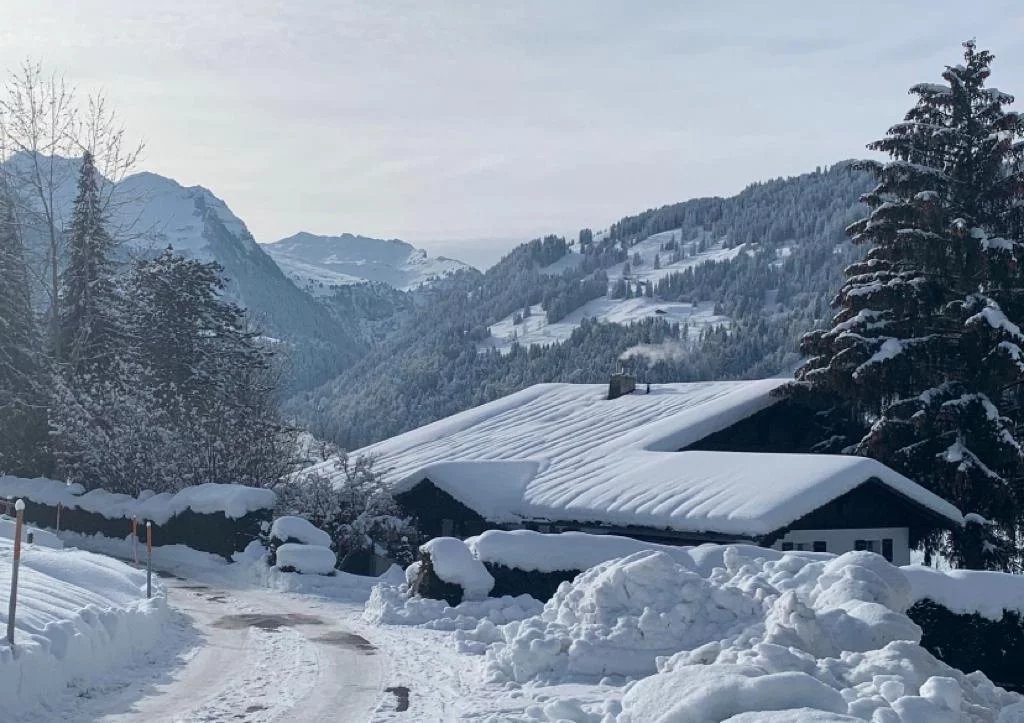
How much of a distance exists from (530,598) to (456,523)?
1330 centimetres

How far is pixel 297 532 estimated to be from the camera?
28.9 m

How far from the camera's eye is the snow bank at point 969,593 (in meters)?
18.1

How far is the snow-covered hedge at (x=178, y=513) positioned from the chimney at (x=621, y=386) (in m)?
15.0

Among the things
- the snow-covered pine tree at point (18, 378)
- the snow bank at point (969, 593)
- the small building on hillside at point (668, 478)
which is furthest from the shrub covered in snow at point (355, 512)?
the snow bank at point (969, 593)

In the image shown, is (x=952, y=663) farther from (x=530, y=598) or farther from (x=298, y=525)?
(x=298, y=525)

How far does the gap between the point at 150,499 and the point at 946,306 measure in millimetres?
23787

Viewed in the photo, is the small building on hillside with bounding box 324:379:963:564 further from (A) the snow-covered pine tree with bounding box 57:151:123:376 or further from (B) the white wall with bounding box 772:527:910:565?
(A) the snow-covered pine tree with bounding box 57:151:123:376

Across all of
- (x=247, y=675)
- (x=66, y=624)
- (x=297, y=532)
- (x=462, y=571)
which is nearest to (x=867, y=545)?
(x=462, y=571)

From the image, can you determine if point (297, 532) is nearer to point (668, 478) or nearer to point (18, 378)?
point (668, 478)

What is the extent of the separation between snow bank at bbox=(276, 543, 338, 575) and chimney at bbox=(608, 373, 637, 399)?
58.1 ft

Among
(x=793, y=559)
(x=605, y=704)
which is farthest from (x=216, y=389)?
(x=605, y=704)

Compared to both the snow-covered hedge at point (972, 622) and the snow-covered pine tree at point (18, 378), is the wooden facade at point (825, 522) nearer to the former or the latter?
the snow-covered hedge at point (972, 622)

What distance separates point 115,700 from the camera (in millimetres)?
13555

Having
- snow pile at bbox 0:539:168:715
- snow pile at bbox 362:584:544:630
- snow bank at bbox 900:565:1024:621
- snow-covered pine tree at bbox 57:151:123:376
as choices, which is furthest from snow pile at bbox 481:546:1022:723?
snow-covered pine tree at bbox 57:151:123:376
